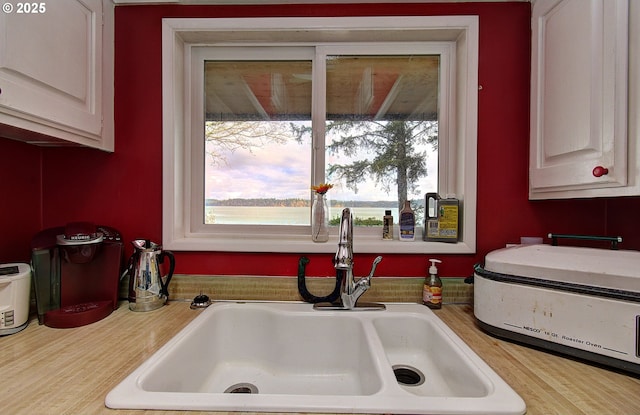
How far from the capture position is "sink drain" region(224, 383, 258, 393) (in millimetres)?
897

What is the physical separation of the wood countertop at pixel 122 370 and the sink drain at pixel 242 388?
258 mm

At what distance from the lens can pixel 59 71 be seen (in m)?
0.91

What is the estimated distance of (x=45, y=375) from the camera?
657 mm

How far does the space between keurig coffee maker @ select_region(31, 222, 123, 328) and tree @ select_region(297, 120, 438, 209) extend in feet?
3.09

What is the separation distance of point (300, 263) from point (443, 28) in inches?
43.9

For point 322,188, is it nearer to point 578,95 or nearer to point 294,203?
point 294,203

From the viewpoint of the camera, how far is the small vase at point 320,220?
1212 millimetres

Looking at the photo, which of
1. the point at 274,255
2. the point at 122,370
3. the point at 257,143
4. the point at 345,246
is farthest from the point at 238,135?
the point at 122,370

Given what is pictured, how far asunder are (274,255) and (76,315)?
0.67 meters

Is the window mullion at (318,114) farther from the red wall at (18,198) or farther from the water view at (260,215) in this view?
the red wall at (18,198)

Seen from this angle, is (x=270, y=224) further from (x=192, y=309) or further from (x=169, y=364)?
(x=169, y=364)

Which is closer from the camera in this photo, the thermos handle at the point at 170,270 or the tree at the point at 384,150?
the thermos handle at the point at 170,270

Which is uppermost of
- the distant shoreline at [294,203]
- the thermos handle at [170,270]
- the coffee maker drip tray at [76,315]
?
the distant shoreline at [294,203]

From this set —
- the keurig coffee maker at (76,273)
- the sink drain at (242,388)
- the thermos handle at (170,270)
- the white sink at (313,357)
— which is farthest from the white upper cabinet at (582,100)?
the keurig coffee maker at (76,273)
